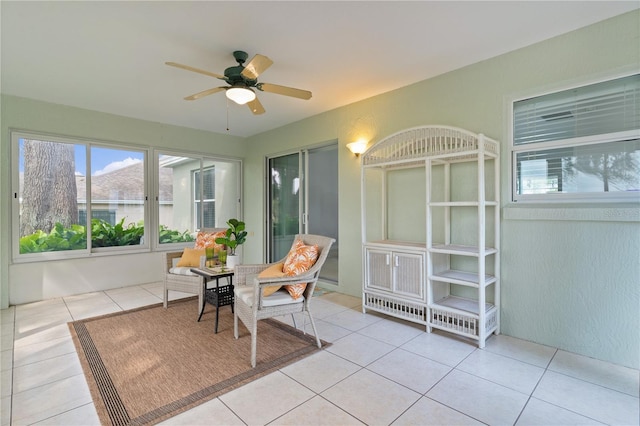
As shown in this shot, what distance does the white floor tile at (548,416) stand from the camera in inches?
68.2

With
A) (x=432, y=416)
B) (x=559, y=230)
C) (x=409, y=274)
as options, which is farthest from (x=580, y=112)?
(x=432, y=416)

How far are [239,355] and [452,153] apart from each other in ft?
8.51

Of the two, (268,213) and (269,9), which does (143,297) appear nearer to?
(268,213)

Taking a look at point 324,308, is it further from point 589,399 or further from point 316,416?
point 589,399

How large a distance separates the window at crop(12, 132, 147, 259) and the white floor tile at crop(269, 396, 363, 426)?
4270 mm

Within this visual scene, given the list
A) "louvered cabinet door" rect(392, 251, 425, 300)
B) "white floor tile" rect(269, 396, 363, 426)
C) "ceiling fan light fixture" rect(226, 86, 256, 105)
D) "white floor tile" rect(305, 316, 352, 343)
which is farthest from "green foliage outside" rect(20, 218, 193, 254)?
"white floor tile" rect(269, 396, 363, 426)

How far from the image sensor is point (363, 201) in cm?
362

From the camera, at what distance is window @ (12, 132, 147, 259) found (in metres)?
4.08

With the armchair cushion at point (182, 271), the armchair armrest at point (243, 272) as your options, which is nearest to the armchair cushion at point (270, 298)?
the armchair armrest at point (243, 272)

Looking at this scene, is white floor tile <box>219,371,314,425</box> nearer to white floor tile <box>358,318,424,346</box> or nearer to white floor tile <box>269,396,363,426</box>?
white floor tile <box>269,396,363,426</box>

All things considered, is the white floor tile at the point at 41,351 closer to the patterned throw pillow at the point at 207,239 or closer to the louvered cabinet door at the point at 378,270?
the patterned throw pillow at the point at 207,239

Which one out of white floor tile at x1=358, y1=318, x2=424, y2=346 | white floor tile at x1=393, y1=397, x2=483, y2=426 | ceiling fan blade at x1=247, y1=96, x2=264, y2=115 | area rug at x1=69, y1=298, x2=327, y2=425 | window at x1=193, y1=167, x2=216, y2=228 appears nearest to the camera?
white floor tile at x1=393, y1=397, x2=483, y2=426

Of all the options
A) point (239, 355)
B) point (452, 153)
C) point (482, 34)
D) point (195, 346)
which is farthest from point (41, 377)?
point (482, 34)

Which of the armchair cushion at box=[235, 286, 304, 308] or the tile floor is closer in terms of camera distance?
the tile floor
